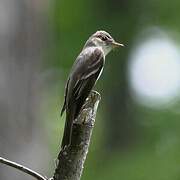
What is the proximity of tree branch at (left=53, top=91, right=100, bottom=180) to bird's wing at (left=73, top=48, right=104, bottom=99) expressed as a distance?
104 millimetres

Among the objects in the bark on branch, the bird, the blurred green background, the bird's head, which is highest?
the blurred green background

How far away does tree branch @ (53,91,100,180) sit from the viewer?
2.98 m

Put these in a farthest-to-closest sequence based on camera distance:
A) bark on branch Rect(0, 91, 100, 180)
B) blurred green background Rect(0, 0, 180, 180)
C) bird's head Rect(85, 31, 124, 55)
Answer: blurred green background Rect(0, 0, 180, 180)
bird's head Rect(85, 31, 124, 55)
bark on branch Rect(0, 91, 100, 180)

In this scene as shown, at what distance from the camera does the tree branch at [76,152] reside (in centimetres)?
298

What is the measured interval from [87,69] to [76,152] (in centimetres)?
40

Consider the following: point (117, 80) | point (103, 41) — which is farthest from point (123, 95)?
point (103, 41)

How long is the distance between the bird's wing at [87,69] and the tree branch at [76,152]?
0.10 meters

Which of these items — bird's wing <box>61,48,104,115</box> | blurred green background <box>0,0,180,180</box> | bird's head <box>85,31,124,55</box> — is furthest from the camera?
blurred green background <box>0,0,180,180</box>

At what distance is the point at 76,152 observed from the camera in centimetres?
302

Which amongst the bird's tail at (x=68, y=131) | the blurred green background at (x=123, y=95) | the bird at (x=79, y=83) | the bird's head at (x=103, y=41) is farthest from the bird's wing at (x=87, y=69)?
the blurred green background at (x=123, y=95)

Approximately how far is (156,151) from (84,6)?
9.20ft

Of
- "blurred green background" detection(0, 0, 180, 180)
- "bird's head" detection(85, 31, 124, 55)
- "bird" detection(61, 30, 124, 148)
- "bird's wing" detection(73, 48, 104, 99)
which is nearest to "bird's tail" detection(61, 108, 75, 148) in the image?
"bird" detection(61, 30, 124, 148)

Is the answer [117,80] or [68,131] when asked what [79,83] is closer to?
[68,131]

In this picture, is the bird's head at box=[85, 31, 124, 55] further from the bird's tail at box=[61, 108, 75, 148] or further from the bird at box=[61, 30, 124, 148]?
the bird's tail at box=[61, 108, 75, 148]
